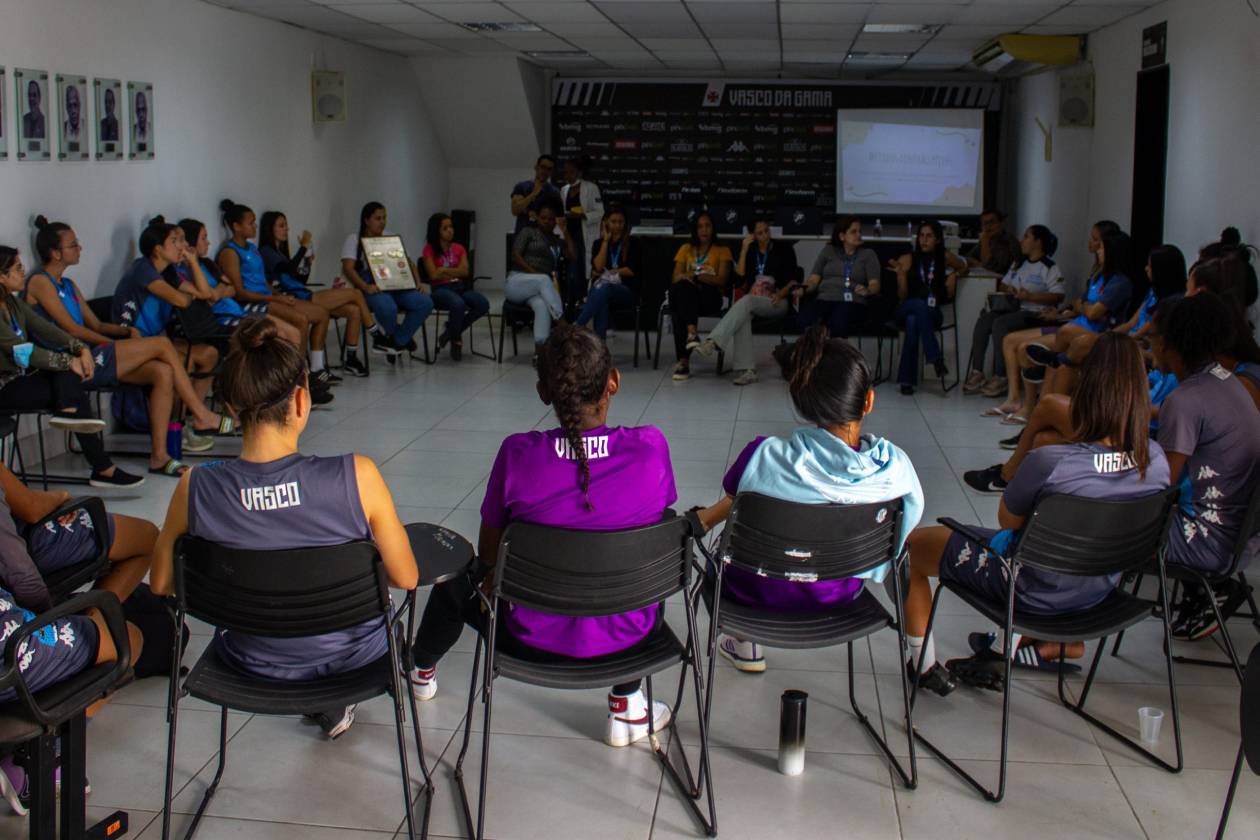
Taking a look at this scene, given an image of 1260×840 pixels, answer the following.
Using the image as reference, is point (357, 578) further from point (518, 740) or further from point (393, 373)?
point (393, 373)

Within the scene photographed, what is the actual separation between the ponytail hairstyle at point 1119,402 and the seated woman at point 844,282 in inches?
206

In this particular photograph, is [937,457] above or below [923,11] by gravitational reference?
below

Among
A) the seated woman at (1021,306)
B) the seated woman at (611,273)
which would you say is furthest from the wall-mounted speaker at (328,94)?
the seated woman at (1021,306)

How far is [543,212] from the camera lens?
360 inches

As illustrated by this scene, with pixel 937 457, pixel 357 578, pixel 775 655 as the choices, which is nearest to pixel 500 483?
pixel 357 578

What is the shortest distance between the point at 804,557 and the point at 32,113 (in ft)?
16.7

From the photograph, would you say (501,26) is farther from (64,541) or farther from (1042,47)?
(64,541)

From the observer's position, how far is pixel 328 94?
988cm

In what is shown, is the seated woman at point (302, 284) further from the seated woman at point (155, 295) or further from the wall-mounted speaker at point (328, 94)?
the wall-mounted speaker at point (328, 94)

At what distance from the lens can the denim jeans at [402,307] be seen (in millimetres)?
8750

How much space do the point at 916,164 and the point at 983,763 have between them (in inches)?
451

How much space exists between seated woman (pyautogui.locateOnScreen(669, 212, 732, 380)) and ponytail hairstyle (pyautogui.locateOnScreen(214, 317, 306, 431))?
6.03 metres

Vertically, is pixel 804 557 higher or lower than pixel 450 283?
lower

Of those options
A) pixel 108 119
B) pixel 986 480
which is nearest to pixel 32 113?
pixel 108 119
